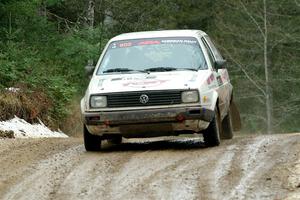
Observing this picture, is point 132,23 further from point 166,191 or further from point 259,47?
point 166,191

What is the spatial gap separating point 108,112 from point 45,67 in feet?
32.1

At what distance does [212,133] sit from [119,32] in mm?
18897

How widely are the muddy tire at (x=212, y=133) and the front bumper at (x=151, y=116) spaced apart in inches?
12.0

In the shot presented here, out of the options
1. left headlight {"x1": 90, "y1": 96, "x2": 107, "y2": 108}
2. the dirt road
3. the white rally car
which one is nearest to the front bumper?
the white rally car

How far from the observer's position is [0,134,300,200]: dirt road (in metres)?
7.65

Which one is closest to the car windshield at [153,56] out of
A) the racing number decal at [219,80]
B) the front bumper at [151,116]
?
the racing number decal at [219,80]

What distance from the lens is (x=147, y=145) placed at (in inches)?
455

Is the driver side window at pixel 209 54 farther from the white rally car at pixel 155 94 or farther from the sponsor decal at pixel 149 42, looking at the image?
the sponsor decal at pixel 149 42

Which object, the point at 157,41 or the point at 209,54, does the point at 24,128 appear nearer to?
the point at 157,41

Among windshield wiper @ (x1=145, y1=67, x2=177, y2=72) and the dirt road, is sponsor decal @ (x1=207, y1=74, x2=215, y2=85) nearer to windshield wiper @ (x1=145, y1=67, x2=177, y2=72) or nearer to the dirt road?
windshield wiper @ (x1=145, y1=67, x2=177, y2=72)

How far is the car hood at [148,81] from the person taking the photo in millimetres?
10094

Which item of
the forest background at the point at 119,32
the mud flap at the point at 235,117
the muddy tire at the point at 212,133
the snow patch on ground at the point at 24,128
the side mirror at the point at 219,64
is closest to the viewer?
the muddy tire at the point at 212,133

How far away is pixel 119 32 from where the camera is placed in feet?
95.3

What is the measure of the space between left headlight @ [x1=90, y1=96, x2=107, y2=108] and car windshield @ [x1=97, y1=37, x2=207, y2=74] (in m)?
0.94
